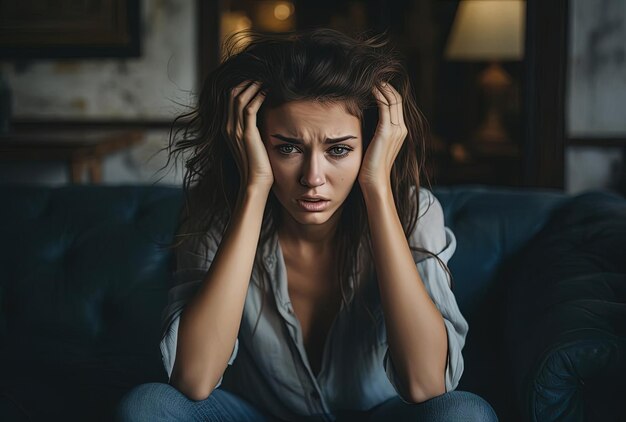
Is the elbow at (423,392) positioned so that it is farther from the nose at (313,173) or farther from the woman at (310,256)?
the nose at (313,173)

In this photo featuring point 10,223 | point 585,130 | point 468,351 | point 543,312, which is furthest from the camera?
point 585,130

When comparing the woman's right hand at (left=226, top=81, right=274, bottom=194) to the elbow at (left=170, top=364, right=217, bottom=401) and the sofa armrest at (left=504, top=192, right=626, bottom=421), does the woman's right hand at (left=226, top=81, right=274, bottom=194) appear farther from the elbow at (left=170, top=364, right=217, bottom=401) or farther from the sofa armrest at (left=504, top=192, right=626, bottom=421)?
the sofa armrest at (left=504, top=192, right=626, bottom=421)

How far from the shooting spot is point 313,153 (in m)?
1.38

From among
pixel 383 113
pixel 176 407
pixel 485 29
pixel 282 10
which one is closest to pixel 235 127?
pixel 383 113

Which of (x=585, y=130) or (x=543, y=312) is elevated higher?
(x=585, y=130)

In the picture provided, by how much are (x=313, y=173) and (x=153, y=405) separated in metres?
0.50

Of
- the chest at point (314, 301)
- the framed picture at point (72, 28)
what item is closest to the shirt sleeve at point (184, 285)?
the chest at point (314, 301)

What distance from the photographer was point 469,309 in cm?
182

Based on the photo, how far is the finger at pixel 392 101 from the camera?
1.44 meters

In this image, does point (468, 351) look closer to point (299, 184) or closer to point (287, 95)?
point (299, 184)

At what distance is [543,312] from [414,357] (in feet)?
1.00

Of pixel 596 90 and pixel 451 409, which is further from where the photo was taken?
pixel 596 90

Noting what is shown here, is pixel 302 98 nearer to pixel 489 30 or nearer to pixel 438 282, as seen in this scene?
pixel 438 282

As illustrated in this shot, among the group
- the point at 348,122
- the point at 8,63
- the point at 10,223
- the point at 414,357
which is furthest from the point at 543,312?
the point at 8,63
